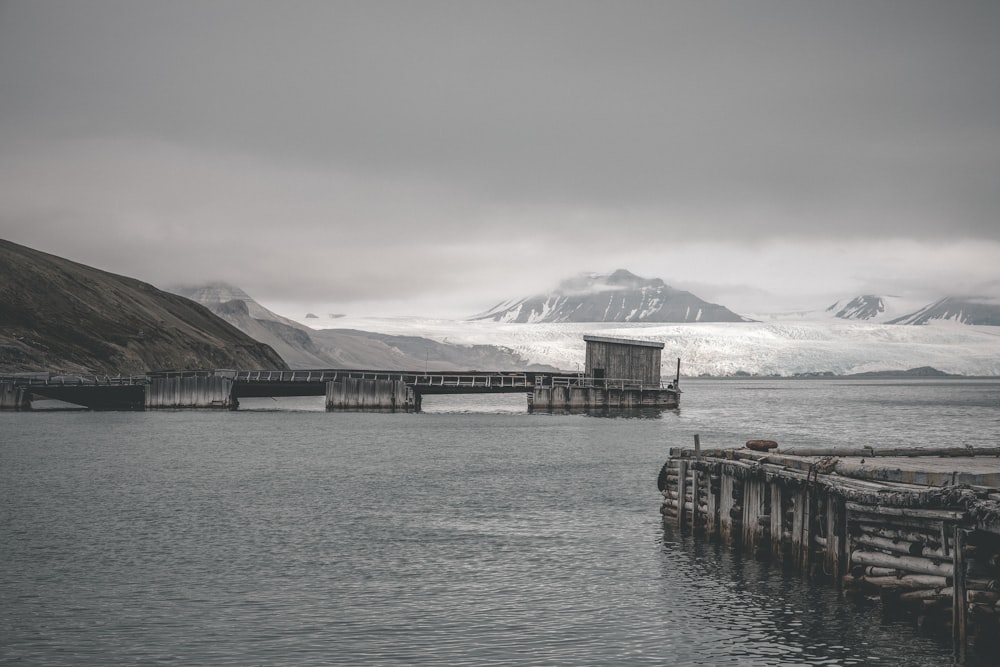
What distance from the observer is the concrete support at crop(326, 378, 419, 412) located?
107938 mm

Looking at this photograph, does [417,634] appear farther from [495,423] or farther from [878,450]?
[495,423]

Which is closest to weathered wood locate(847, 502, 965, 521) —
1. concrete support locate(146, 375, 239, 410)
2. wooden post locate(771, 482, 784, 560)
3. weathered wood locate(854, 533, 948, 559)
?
weathered wood locate(854, 533, 948, 559)

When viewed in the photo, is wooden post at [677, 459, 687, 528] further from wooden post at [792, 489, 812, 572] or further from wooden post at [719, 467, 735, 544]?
wooden post at [792, 489, 812, 572]

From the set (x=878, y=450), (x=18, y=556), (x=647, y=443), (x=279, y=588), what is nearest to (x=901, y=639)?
(x=878, y=450)

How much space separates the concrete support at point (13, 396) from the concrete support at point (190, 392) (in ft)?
42.4

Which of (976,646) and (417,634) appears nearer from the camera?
(976,646)

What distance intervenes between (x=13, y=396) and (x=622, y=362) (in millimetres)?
65850

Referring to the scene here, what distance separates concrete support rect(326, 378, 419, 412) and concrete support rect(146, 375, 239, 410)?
43.1 feet

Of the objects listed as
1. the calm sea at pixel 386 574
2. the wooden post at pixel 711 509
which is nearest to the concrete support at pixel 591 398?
the calm sea at pixel 386 574

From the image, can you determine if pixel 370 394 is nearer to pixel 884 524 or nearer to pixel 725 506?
pixel 725 506

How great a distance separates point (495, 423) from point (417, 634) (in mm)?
76799

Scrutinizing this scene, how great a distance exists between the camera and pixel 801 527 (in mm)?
25297

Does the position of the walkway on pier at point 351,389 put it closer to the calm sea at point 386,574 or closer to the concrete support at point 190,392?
the concrete support at point 190,392

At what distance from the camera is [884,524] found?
21125mm
